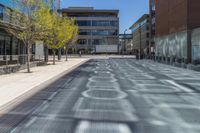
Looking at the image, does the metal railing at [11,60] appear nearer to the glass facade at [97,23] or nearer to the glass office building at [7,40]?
the glass office building at [7,40]

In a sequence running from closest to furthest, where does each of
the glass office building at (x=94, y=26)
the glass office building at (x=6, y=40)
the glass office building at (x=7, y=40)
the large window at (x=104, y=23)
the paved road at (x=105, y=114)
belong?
the paved road at (x=105, y=114) < the glass office building at (x=7, y=40) < the glass office building at (x=6, y=40) < the glass office building at (x=94, y=26) < the large window at (x=104, y=23)

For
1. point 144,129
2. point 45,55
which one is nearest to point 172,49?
point 45,55

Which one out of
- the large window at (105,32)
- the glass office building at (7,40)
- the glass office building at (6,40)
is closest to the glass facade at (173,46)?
the glass office building at (7,40)

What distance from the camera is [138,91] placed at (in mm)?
14641

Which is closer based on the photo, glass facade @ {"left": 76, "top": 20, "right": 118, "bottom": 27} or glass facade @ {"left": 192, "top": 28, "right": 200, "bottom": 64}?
glass facade @ {"left": 192, "top": 28, "right": 200, "bottom": 64}

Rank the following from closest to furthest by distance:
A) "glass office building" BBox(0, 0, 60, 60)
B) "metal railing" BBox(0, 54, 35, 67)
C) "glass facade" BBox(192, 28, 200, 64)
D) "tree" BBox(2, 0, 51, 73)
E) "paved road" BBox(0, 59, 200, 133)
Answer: "paved road" BBox(0, 59, 200, 133) → "tree" BBox(2, 0, 51, 73) → "metal railing" BBox(0, 54, 35, 67) → "glass office building" BBox(0, 0, 60, 60) → "glass facade" BBox(192, 28, 200, 64)

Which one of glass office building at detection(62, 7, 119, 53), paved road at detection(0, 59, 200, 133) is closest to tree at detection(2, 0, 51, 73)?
paved road at detection(0, 59, 200, 133)

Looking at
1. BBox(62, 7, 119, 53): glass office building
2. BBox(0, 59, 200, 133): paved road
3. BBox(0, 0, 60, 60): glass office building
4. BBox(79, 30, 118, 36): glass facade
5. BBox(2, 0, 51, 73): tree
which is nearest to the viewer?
BBox(0, 59, 200, 133): paved road

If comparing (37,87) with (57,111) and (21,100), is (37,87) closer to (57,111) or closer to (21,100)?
(21,100)

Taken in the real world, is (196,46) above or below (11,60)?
above

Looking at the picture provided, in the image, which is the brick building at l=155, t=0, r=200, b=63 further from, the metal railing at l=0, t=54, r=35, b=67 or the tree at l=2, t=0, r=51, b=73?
the metal railing at l=0, t=54, r=35, b=67

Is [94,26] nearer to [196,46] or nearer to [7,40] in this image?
[7,40]

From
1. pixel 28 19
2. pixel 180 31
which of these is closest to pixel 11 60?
pixel 28 19

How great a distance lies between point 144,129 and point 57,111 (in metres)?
3.18
